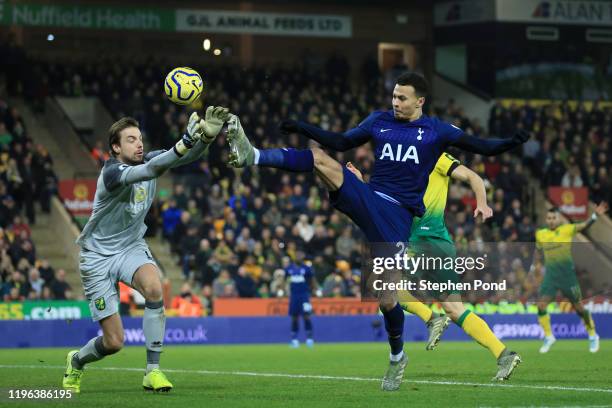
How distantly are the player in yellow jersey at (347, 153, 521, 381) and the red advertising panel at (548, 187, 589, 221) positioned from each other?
72.4 feet

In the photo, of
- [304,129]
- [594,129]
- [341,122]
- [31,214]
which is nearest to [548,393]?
[304,129]

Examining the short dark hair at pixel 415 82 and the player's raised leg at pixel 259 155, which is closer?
Result: the player's raised leg at pixel 259 155

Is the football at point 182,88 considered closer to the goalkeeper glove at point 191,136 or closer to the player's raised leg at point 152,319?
the goalkeeper glove at point 191,136

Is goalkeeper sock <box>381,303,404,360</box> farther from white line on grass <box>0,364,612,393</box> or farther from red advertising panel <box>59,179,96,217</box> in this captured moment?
red advertising panel <box>59,179,96,217</box>

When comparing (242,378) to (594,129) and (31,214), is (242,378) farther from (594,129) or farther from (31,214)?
(594,129)

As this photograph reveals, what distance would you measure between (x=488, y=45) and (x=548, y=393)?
31.6 metres

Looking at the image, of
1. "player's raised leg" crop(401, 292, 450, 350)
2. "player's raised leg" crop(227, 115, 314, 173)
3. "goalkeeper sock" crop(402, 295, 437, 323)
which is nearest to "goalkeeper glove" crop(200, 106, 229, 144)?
"player's raised leg" crop(227, 115, 314, 173)

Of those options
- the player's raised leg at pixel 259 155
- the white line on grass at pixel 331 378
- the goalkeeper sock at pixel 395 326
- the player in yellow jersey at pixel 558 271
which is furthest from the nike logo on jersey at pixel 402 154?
the player in yellow jersey at pixel 558 271

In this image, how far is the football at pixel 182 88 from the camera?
11.4m

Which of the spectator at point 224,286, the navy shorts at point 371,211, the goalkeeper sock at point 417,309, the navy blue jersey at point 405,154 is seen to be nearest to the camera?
the navy shorts at point 371,211

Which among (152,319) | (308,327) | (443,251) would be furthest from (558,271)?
(152,319)

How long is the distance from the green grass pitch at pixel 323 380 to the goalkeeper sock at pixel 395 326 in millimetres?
438

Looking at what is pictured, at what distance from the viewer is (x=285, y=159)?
1084 centimetres

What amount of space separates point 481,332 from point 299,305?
14.0 meters
